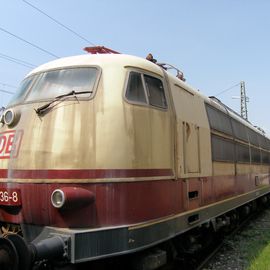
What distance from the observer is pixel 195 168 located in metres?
6.61

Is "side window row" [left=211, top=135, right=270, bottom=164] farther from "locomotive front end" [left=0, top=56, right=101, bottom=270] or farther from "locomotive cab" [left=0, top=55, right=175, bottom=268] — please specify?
"locomotive front end" [left=0, top=56, right=101, bottom=270]

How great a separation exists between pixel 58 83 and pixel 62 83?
0.06 metres

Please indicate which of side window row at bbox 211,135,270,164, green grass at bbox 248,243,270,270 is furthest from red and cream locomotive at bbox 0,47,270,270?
side window row at bbox 211,135,270,164

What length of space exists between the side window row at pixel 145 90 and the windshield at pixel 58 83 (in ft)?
1.47

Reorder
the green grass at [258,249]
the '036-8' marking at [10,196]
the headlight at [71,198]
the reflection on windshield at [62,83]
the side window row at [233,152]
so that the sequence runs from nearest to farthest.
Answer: the headlight at [71,198], the '036-8' marking at [10,196], the reflection on windshield at [62,83], the green grass at [258,249], the side window row at [233,152]

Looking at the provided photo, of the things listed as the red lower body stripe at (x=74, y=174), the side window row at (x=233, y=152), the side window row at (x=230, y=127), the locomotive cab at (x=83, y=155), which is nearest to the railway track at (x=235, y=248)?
the side window row at (x=233, y=152)

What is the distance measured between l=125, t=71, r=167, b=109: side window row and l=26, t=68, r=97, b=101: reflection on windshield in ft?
1.50

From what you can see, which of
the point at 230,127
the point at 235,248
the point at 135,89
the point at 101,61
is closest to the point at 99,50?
the point at 101,61

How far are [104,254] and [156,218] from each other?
934mm

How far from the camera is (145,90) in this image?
17.6 ft

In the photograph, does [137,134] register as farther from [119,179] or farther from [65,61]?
[65,61]

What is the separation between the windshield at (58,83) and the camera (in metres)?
5.17

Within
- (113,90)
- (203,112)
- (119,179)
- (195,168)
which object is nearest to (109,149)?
(119,179)

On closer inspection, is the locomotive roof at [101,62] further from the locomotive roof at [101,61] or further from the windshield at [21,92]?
the windshield at [21,92]
